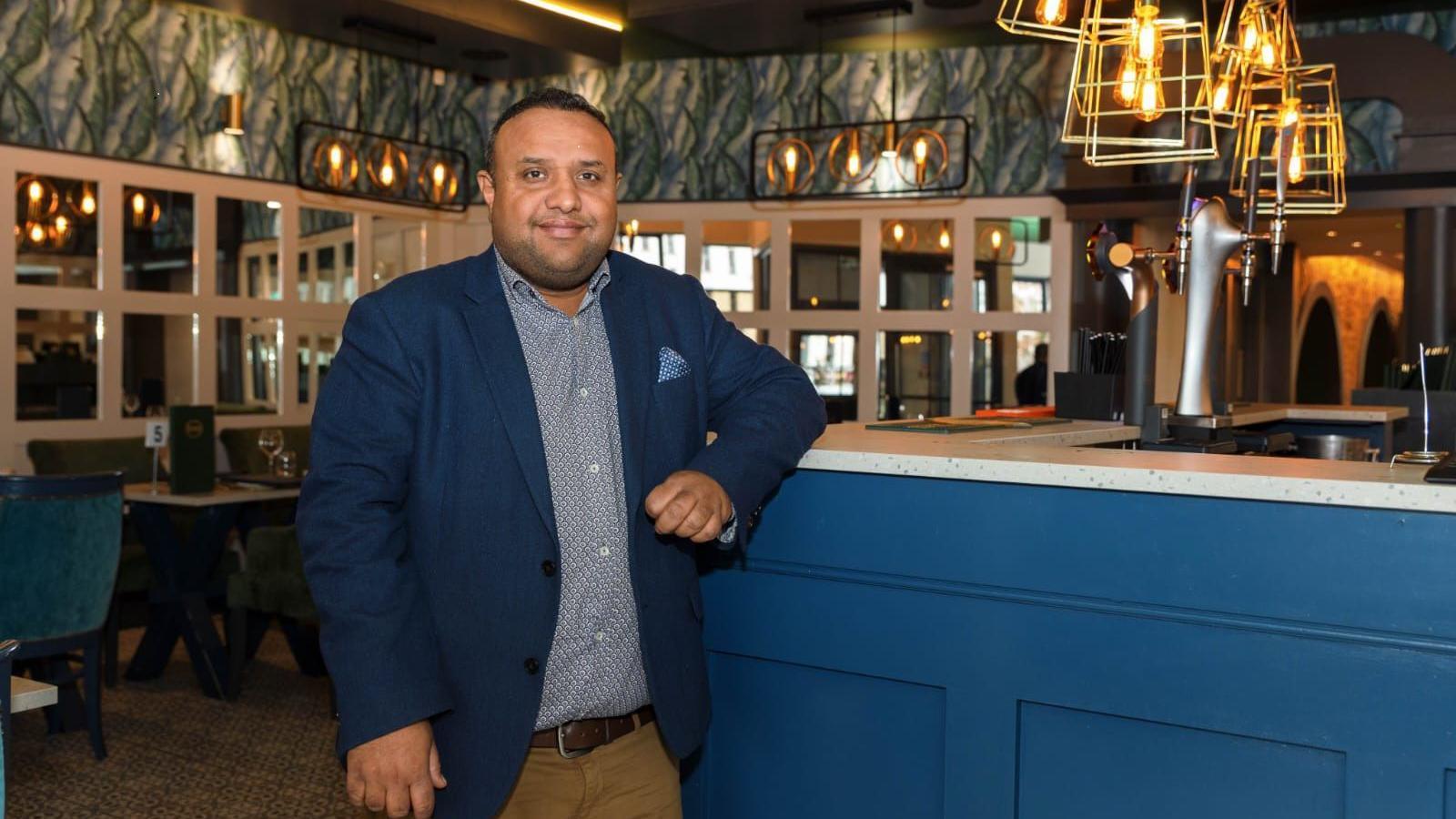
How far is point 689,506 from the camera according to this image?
1.81 m

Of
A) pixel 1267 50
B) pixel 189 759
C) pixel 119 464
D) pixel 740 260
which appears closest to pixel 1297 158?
pixel 1267 50

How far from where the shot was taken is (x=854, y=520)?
7.78 ft

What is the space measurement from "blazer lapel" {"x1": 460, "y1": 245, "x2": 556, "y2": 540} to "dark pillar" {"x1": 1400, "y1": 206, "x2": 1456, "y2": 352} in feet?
22.5

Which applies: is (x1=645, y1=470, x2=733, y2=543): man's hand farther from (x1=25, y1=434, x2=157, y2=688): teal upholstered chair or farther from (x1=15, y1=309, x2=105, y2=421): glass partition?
(x1=15, y1=309, x2=105, y2=421): glass partition

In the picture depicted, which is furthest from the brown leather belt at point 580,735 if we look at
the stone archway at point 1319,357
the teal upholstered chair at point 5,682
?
the stone archway at point 1319,357

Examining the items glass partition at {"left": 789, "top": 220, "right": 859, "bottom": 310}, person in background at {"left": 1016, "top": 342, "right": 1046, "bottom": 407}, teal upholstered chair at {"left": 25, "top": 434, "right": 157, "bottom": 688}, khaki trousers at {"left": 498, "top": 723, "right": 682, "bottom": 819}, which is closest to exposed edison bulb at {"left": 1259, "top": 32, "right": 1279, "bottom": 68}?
khaki trousers at {"left": 498, "top": 723, "right": 682, "bottom": 819}

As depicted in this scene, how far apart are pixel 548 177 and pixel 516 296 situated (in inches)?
7.4

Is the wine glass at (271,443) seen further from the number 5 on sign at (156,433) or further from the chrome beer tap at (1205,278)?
the chrome beer tap at (1205,278)

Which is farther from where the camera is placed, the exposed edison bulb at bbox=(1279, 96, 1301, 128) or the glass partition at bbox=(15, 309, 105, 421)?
the glass partition at bbox=(15, 309, 105, 421)

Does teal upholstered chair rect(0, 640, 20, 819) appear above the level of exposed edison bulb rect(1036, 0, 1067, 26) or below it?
below

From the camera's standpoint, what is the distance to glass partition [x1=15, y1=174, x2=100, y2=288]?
7.02m

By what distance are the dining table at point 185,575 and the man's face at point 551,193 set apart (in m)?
4.08

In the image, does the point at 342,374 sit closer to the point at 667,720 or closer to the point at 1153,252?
the point at 667,720

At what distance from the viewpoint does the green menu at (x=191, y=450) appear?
5.65 metres
